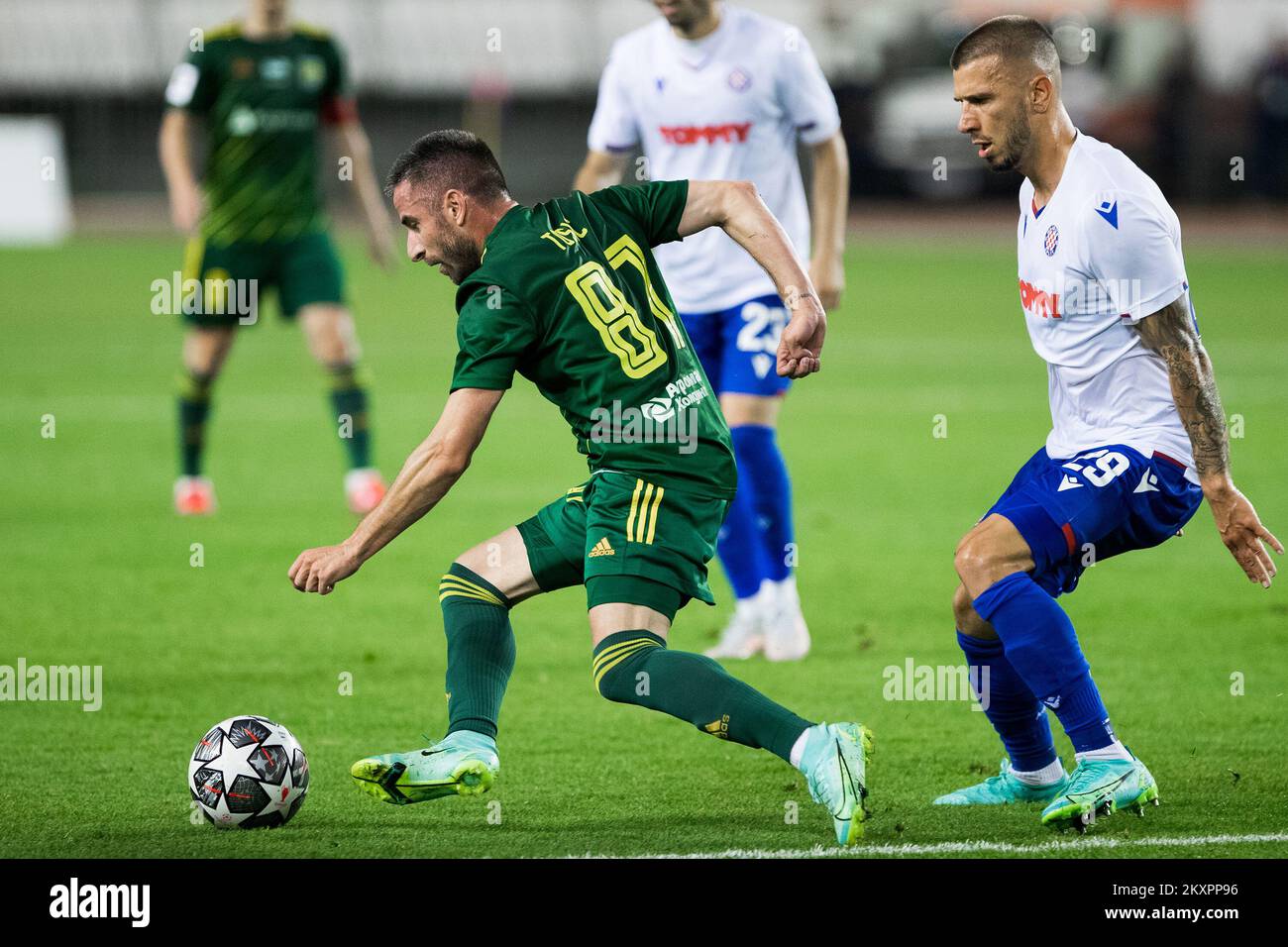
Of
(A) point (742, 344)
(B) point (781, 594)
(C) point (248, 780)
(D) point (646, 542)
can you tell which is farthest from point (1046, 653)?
(A) point (742, 344)

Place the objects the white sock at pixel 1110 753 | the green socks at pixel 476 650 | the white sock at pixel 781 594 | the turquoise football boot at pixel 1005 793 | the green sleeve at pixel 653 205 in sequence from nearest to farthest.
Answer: the white sock at pixel 1110 753
the green socks at pixel 476 650
the green sleeve at pixel 653 205
the turquoise football boot at pixel 1005 793
the white sock at pixel 781 594

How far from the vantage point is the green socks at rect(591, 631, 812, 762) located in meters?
4.66

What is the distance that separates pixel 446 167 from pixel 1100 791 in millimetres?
2378

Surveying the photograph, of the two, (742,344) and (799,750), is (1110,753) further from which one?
(742,344)

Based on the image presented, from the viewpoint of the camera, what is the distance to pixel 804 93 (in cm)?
764

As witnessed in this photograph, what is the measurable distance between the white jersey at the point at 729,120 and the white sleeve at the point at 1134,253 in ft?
8.55

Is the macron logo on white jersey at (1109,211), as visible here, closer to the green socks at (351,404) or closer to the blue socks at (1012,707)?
the blue socks at (1012,707)

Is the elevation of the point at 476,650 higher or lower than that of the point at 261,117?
lower

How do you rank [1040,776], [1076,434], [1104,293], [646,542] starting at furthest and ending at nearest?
1. [1040,776]
2. [1076,434]
3. [1104,293]
4. [646,542]

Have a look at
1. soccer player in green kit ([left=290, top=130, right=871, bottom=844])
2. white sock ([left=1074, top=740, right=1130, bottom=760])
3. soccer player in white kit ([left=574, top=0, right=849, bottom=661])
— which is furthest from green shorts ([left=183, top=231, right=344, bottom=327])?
white sock ([left=1074, top=740, right=1130, bottom=760])

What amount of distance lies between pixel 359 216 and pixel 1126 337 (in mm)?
27422

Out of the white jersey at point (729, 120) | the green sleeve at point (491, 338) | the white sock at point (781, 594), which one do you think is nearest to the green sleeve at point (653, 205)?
the green sleeve at point (491, 338)

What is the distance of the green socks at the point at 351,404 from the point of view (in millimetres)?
10250

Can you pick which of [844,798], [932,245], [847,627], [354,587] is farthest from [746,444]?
[932,245]
